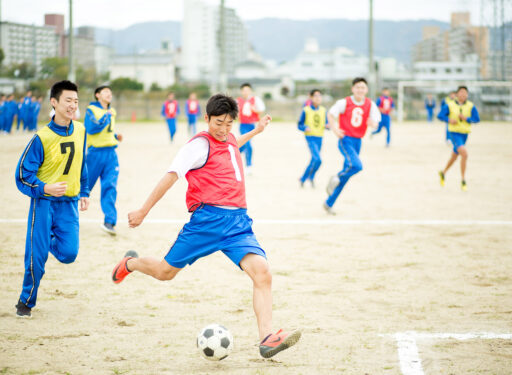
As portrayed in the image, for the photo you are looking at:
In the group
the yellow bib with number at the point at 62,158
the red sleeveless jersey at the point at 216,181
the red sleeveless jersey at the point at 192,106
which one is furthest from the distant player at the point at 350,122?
the red sleeveless jersey at the point at 192,106

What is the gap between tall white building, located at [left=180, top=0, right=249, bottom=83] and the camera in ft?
492

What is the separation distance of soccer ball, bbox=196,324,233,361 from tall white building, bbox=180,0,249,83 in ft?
436

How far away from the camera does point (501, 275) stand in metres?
6.46

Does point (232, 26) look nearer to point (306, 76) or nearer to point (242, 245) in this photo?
point (306, 76)

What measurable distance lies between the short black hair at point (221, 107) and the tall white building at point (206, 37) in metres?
132

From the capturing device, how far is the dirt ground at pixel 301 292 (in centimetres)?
421

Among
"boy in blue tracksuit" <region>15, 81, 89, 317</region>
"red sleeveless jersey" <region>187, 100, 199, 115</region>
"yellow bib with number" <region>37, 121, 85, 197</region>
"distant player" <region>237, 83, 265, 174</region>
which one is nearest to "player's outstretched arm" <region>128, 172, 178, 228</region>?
"boy in blue tracksuit" <region>15, 81, 89, 317</region>

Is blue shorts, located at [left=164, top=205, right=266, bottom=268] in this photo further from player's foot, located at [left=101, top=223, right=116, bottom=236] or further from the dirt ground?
player's foot, located at [left=101, top=223, right=116, bottom=236]

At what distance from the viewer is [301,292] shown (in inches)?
232

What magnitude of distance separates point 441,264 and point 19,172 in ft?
15.7

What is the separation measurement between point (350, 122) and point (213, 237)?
6243 mm

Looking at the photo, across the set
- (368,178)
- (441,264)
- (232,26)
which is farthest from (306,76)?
(441,264)

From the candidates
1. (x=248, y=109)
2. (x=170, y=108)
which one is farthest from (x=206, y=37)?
(x=248, y=109)

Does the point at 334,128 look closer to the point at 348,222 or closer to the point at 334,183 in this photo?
the point at 334,183
